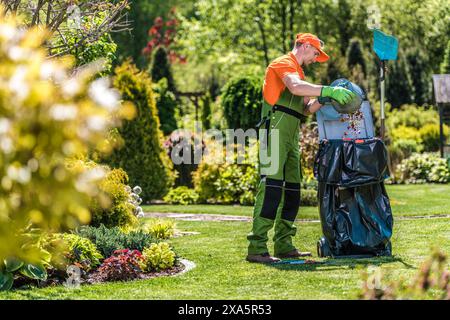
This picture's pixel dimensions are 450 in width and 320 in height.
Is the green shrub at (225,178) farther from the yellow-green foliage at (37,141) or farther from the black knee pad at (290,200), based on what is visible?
the yellow-green foliage at (37,141)

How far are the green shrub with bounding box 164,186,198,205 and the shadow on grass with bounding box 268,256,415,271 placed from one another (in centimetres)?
850

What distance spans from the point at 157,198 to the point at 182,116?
8.53 m

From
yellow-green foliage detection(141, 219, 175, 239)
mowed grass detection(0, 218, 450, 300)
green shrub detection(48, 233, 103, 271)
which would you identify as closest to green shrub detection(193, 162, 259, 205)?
yellow-green foliage detection(141, 219, 175, 239)

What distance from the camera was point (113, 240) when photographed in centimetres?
714

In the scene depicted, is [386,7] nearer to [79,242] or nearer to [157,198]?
[157,198]

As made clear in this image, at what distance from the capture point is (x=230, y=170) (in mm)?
15484

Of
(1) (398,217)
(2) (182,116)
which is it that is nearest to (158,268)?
(1) (398,217)

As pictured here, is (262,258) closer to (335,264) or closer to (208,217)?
(335,264)

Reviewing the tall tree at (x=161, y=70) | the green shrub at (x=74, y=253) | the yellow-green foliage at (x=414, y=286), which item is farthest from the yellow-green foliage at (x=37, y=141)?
the tall tree at (x=161, y=70)

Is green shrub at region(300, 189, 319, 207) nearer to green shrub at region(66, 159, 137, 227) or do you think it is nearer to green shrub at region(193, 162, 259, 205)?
green shrub at region(193, 162, 259, 205)

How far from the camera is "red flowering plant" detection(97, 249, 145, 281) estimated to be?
6.40 metres

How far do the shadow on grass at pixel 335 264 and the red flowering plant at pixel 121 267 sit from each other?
1141 mm

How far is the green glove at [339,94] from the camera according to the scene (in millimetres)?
6824

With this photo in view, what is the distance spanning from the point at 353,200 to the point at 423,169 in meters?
11.6
